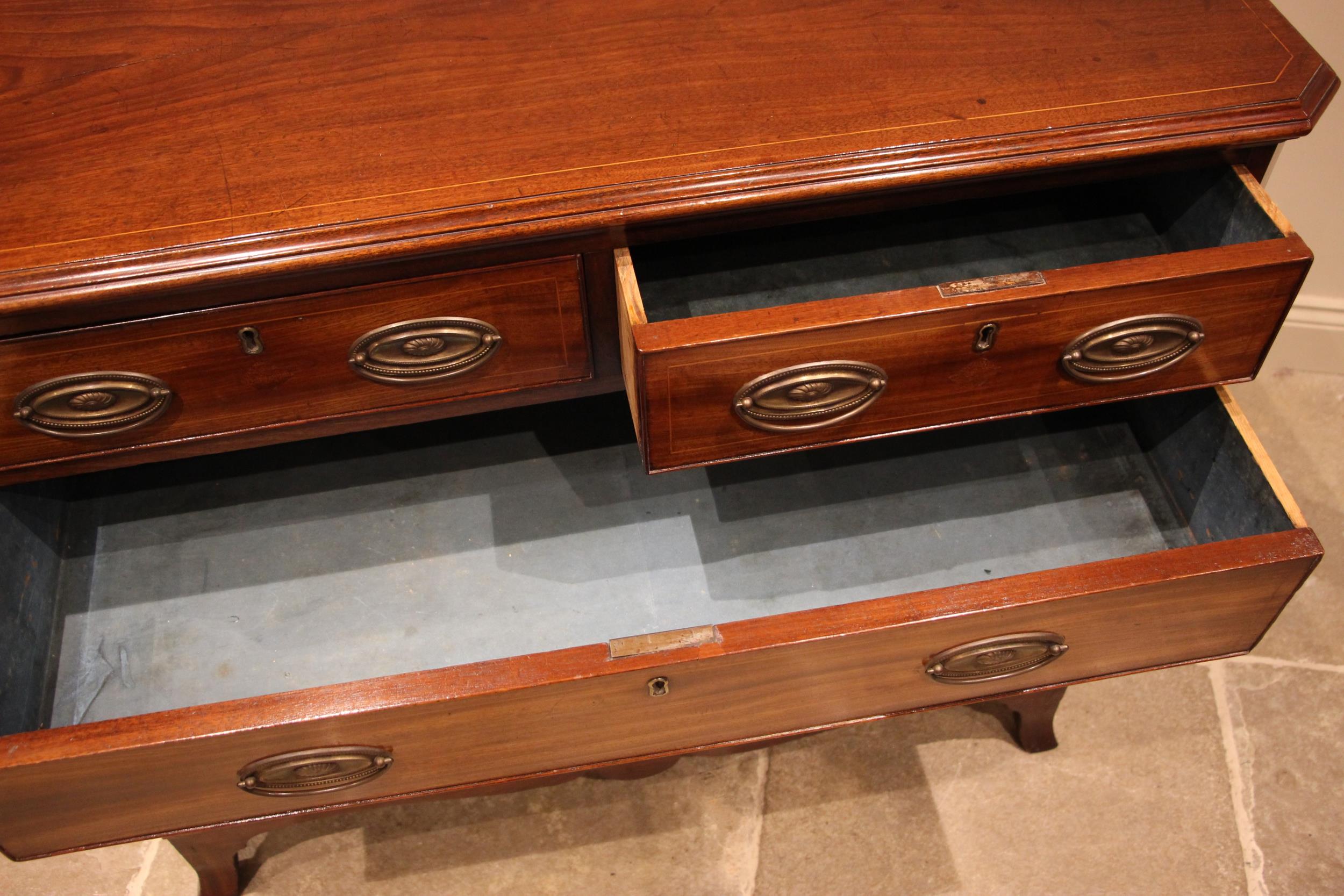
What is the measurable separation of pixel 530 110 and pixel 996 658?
0.62 metres

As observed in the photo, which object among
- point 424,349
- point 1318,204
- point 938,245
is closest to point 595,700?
point 424,349

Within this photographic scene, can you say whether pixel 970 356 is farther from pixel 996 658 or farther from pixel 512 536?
pixel 512 536

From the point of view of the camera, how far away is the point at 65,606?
116cm

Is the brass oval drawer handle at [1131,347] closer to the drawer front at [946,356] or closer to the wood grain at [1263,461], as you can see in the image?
the drawer front at [946,356]

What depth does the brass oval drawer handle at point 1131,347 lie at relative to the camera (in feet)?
3.27

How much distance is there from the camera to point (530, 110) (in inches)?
40.0

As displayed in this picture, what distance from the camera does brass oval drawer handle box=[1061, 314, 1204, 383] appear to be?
997 millimetres

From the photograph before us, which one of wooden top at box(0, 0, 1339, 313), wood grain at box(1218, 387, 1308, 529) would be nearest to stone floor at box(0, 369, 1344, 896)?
wood grain at box(1218, 387, 1308, 529)

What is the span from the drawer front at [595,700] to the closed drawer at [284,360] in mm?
249

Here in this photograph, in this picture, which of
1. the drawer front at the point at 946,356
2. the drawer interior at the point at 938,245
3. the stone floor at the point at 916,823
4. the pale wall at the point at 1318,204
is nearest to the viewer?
the drawer front at the point at 946,356

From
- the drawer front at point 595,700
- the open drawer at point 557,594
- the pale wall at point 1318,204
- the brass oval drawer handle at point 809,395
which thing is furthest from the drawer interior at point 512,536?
the pale wall at point 1318,204

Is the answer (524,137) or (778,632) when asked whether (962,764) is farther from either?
(524,137)

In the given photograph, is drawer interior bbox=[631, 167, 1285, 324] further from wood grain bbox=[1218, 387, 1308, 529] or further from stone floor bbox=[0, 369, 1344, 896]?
stone floor bbox=[0, 369, 1344, 896]

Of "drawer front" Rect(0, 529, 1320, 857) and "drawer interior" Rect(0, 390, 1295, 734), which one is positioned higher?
"drawer interior" Rect(0, 390, 1295, 734)
